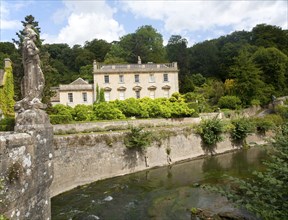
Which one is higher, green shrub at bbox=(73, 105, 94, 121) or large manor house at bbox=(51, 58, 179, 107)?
large manor house at bbox=(51, 58, 179, 107)

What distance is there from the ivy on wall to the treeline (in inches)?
755

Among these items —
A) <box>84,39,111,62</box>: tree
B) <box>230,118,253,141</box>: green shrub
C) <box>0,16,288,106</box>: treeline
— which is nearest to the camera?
<box>230,118,253,141</box>: green shrub

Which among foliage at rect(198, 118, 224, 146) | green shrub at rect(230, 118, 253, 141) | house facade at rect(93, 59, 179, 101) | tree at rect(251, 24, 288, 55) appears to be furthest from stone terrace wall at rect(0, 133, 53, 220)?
tree at rect(251, 24, 288, 55)

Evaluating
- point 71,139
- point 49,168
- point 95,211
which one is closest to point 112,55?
point 71,139

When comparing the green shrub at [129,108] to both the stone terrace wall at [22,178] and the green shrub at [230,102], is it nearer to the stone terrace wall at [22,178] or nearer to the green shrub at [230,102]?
the green shrub at [230,102]

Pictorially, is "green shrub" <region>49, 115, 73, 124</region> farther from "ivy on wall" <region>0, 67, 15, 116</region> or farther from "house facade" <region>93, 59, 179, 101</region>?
"house facade" <region>93, 59, 179, 101</region>

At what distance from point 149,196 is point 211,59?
5606 centimetres

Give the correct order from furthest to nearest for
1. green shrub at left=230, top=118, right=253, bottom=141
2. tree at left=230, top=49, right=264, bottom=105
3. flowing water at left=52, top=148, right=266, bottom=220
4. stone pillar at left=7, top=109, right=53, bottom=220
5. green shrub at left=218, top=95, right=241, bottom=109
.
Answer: tree at left=230, top=49, right=264, bottom=105
green shrub at left=218, top=95, right=241, bottom=109
green shrub at left=230, top=118, right=253, bottom=141
flowing water at left=52, top=148, right=266, bottom=220
stone pillar at left=7, top=109, right=53, bottom=220

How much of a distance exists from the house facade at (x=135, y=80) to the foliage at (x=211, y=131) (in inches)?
588

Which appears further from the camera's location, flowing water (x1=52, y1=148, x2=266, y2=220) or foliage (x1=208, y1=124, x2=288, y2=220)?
flowing water (x1=52, y1=148, x2=266, y2=220)

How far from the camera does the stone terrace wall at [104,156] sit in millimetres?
16453

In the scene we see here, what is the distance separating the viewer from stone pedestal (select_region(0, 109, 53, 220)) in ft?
14.7

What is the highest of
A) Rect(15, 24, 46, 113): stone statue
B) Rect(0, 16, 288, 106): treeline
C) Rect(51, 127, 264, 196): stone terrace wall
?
Rect(0, 16, 288, 106): treeline

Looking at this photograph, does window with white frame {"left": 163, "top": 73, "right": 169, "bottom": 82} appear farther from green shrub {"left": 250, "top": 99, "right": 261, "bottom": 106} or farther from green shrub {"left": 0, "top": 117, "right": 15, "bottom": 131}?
green shrub {"left": 0, "top": 117, "right": 15, "bottom": 131}
